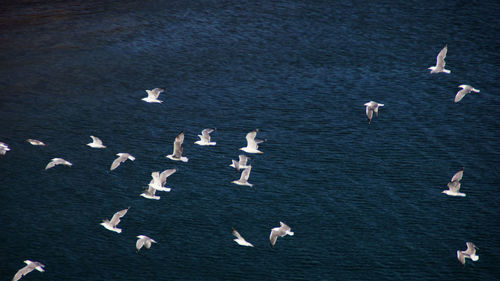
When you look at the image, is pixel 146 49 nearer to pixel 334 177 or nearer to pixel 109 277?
pixel 334 177

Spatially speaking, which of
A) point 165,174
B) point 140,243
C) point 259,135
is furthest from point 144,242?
point 259,135

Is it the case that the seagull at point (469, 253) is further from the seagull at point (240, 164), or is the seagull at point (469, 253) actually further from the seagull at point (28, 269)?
the seagull at point (28, 269)

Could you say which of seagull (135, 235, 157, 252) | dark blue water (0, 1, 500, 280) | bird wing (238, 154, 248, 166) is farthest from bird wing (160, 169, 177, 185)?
bird wing (238, 154, 248, 166)

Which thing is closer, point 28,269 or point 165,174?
point 28,269

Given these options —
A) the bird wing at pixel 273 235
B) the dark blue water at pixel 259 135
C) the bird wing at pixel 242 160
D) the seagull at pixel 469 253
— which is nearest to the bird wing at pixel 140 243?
the dark blue water at pixel 259 135

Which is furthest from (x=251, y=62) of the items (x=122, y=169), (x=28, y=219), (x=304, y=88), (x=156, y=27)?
(x=28, y=219)

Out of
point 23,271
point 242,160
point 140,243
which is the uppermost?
point 242,160

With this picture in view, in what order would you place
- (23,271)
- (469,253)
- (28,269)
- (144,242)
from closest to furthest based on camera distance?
(469,253)
(28,269)
(23,271)
(144,242)

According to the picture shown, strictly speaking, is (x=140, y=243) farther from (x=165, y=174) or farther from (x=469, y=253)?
(x=469, y=253)

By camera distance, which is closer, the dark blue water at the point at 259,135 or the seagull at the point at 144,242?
the seagull at the point at 144,242
